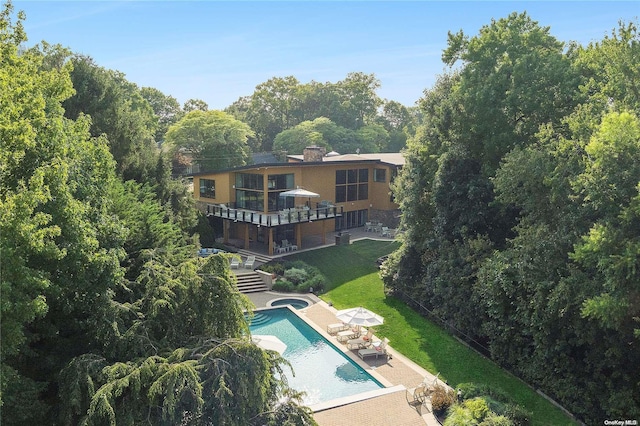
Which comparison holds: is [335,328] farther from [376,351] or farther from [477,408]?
[477,408]

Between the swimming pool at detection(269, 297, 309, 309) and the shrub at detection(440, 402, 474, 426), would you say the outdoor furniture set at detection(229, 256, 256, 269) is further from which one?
the shrub at detection(440, 402, 474, 426)

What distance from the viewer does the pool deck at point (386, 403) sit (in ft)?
40.2

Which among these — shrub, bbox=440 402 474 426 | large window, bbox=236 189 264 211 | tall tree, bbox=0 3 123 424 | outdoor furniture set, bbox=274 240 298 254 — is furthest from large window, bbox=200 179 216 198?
shrub, bbox=440 402 474 426

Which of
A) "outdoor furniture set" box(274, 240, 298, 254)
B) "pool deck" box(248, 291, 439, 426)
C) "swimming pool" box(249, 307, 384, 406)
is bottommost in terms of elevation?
"swimming pool" box(249, 307, 384, 406)

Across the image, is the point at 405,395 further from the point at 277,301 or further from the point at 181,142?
the point at 181,142

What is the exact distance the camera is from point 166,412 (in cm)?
851

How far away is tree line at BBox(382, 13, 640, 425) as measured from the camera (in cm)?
1154

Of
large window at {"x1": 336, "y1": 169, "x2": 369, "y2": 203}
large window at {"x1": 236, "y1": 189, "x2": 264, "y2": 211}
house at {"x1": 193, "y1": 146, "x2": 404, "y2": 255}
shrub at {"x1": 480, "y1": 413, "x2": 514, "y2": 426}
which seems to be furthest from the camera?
large window at {"x1": 336, "y1": 169, "x2": 369, "y2": 203}

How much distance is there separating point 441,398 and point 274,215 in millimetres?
17012

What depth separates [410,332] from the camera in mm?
18531

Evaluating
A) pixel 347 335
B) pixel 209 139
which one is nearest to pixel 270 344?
pixel 347 335

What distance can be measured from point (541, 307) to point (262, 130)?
188 feet

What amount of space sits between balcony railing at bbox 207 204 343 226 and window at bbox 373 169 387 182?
21.2ft

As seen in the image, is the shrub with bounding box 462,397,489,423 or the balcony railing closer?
the shrub with bounding box 462,397,489,423
